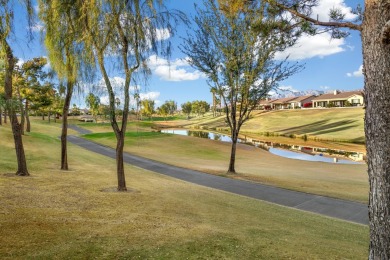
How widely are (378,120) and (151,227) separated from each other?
234 inches

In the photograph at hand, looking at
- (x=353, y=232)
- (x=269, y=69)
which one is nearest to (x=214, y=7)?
(x=269, y=69)

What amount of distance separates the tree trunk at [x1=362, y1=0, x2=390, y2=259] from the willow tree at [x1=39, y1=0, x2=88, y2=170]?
1046cm

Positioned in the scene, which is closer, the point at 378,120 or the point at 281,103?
the point at 378,120

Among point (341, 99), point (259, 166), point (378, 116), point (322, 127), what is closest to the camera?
point (378, 116)

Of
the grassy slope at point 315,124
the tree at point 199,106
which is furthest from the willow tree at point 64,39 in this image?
the tree at point 199,106

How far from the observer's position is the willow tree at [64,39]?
12.2 m

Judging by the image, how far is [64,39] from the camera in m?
12.9

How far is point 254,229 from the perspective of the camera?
8820mm

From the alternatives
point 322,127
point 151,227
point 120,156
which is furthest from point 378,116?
Result: point 322,127

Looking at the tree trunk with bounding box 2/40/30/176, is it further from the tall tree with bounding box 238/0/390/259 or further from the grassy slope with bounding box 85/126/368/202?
the grassy slope with bounding box 85/126/368/202

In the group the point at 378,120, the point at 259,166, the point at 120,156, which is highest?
the point at 378,120

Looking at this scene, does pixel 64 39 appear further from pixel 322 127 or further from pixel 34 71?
pixel 322 127

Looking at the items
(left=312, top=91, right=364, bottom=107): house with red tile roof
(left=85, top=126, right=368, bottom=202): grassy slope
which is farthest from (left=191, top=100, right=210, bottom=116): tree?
(left=85, top=126, right=368, bottom=202): grassy slope

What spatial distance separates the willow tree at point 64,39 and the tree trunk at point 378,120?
412 inches
